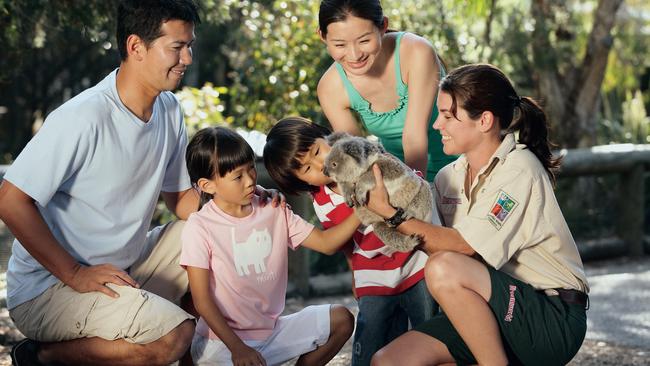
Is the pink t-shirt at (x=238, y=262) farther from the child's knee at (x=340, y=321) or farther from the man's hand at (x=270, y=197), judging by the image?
the child's knee at (x=340, y=321)

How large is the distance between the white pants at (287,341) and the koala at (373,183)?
20.7 inches

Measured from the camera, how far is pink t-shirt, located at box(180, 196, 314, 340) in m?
3.74

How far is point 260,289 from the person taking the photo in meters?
3.79

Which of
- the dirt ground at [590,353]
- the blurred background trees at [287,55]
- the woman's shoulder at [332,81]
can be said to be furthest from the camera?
the blurred background trees at [287,55]

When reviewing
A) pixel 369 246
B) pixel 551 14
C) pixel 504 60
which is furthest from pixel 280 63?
pixel 369 246

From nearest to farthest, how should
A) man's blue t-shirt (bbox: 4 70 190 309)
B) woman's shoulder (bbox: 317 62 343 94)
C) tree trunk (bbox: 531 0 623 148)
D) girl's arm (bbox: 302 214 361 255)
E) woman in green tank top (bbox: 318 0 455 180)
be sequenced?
man's blue t-shirt (bbox: 4 70 190 309) < girl's arm (bbox: 302 214 361 255) < woman in green tank top (bbox: 318 0 455 180) < woman's shoulder (bbox: 317 62 343 94) < tree trunk (bbox: 531 0 623 148)

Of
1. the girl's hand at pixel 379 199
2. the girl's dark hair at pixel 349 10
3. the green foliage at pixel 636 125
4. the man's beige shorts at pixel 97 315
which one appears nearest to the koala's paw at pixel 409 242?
the girl's hand at pixel 379 199

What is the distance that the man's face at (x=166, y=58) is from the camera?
381cm

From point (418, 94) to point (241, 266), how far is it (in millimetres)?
986

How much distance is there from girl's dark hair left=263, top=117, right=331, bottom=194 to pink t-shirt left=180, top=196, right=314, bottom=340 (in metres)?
0.19

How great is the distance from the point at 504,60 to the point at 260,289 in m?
6.17

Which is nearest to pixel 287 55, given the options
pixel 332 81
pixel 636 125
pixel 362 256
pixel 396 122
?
pixel 332 81

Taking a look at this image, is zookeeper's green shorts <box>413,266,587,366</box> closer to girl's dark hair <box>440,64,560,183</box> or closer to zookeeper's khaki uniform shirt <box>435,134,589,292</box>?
zookeeper's khaki uniform shirt <box>435,134,589,292</box>

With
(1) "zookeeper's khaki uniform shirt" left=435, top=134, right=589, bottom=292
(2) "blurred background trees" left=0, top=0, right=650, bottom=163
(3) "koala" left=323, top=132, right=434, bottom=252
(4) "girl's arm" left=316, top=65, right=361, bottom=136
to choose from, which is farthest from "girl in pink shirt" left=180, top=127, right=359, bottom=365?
(2) "blurred background trees" left=0, top=0, right=650, bottom=163
